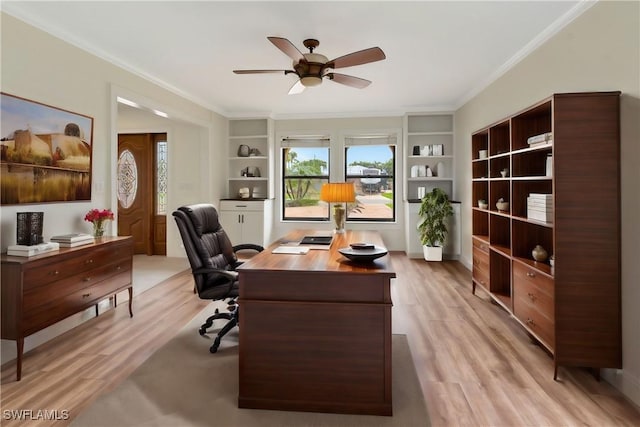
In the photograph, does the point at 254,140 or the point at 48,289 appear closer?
A: the point at 48,289

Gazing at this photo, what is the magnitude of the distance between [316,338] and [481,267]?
2573 millimetres

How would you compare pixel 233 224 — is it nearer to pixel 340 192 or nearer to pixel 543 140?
pixel 340 192

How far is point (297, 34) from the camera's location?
3068 millimetres

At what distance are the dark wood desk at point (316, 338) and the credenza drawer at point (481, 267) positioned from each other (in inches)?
84.8

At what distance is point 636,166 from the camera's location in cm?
198

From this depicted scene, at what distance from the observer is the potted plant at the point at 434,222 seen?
549 cm

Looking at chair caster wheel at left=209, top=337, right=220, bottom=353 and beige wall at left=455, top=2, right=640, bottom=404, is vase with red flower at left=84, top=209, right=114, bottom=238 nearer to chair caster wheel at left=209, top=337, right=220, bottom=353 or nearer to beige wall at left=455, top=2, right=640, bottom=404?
chair caster wheel at left=209, top=337, right=220, bottom=353

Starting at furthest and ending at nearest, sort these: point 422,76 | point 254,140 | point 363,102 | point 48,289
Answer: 1. point 254,140
2. point 363,102
3. point 422,76
4. point 48,289

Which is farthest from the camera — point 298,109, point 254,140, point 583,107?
point 254,140

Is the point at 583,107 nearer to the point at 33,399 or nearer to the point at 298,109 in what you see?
the point at 33,399

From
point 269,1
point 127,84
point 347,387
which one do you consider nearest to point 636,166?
point 347,387

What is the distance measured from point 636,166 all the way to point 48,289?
3869 millimetres

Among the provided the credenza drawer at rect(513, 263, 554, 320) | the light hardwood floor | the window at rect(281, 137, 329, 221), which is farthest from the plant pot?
the credenza drawer at rect(513, 263, 554, 320)

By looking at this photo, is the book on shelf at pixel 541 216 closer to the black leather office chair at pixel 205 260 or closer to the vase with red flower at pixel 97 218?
the black leather office chair at pixel 205 260
